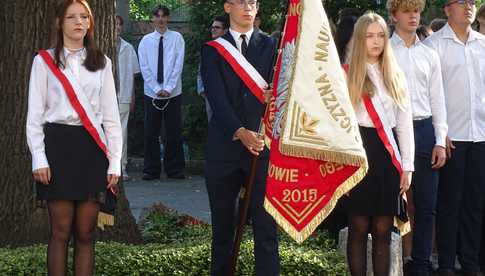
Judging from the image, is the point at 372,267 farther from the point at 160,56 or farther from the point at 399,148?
the point at 160,56

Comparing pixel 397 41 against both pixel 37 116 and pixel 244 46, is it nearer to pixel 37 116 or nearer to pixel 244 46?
pixel 244 46

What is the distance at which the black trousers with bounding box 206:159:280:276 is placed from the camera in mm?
7191

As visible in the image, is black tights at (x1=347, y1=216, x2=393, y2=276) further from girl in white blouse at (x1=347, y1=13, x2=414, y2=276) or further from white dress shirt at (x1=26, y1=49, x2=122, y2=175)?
white dress shirt at (x1=26, y1=49, x2=122, y2=175)

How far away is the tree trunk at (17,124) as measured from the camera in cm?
884

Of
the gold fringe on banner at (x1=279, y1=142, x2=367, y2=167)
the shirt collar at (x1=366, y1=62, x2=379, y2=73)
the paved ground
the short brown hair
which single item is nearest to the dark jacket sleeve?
the gold fringe on banner at (x1=279, y1=142, x2=367, y2=167)

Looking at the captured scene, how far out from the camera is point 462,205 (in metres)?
9.05

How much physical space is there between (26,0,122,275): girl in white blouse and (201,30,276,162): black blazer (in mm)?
632

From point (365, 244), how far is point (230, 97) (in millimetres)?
1355

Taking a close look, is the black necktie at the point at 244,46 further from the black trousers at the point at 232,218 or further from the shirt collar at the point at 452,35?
the shirt collar at the point at 452,35

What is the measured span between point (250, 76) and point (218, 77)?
0.70 ft

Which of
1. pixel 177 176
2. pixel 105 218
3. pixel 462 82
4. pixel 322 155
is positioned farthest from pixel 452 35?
pixel 177 176

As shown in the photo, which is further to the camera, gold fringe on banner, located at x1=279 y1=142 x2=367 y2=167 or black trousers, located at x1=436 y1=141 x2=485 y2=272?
black trousers, located at x1=436 y1=141 x2=485 y2=272

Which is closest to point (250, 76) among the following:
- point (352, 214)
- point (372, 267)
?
point (352, 214)

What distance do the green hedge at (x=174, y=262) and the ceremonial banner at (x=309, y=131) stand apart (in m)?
1.03
